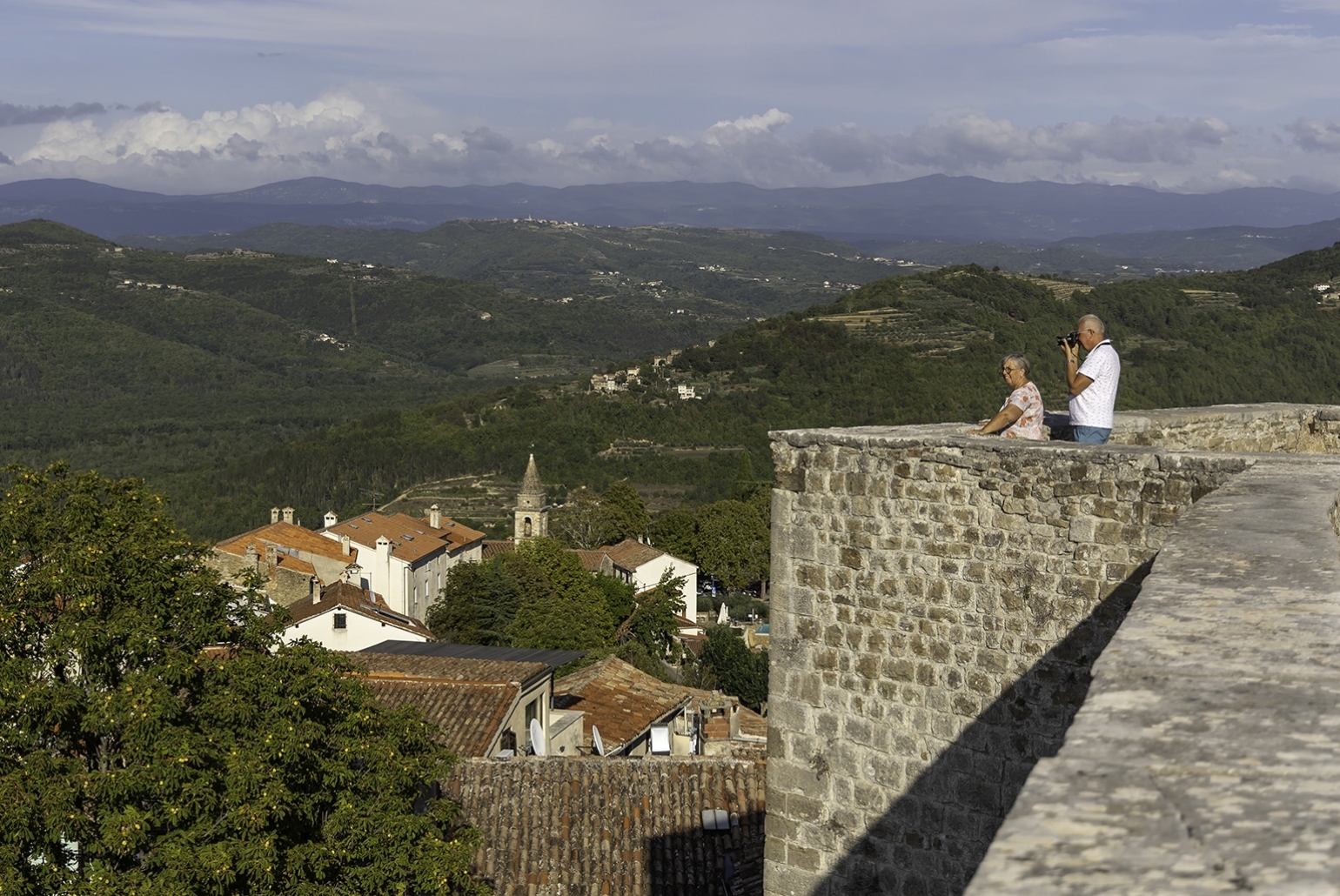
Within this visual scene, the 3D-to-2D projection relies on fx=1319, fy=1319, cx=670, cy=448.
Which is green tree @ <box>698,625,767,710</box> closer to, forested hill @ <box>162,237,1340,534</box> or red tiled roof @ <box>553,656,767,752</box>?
red tiled roof @ <box>553,656,767,752</box>

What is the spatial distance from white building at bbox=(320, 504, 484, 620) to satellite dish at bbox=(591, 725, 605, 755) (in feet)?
102

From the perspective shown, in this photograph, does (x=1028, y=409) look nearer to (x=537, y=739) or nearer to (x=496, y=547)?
(x=537, y=739)

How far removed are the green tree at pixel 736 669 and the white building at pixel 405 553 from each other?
1619 cm

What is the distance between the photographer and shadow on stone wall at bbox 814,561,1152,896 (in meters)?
4.92

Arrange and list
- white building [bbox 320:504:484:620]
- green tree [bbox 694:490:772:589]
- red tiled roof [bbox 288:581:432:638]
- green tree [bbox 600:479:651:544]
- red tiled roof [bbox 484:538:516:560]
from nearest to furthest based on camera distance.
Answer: red tiled roof [bbox 288:581:432:638] < white building [bbox 320:504:484:620] < green tree [bbox 694:490:772:589] < red tiled roof [bbox 484:538:516:560] < green tree [bbox 600:479:651:544]

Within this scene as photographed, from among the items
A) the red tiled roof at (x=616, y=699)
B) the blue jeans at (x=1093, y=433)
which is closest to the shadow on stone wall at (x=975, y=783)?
the blue jeans at (x=1093, y=433)

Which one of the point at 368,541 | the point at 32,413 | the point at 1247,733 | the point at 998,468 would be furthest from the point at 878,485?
the point at 32,413

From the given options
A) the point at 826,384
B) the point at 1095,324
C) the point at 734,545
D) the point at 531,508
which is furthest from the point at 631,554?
the point at 1095,324

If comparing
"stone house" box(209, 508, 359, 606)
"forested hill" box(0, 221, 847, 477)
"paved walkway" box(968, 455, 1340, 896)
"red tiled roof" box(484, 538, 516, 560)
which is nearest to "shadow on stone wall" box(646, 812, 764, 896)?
"paved walkway" box(968, 455, 1340, 896)

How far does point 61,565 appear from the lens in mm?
11008

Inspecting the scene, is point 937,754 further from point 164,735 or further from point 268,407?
point 268,407

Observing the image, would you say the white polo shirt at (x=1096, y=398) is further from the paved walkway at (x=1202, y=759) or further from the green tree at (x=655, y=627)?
the green tree at (x=655, y=627)

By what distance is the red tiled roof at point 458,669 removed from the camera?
2212cm

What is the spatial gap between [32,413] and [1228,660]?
155 metres
